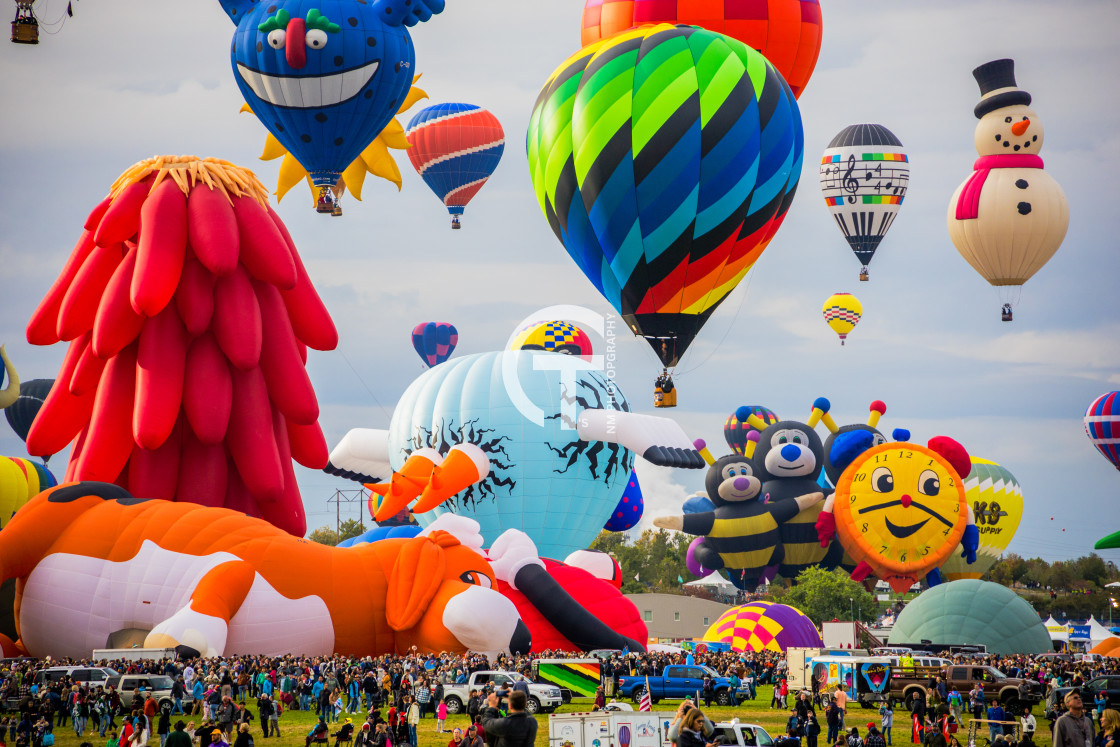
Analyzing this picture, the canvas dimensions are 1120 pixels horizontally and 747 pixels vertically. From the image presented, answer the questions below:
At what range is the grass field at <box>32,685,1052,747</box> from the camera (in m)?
16.3

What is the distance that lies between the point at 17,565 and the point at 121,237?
5.51m

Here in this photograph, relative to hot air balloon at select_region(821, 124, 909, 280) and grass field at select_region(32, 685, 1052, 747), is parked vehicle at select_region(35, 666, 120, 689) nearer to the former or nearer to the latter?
grass field at select_region(32, 685, 1052, 747)

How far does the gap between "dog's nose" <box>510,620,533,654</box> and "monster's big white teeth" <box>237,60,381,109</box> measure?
979 centimetres

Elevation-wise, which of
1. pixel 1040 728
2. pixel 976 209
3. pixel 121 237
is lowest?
pixel 1040 728

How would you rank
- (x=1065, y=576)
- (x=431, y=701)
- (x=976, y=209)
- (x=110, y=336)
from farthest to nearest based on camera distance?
(x=1065, y=576) < (x=976, y=209) < (x=110, y=336) < (x=431, y=701)

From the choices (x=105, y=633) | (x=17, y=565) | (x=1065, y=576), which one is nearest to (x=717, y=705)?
(x=105, y=633)

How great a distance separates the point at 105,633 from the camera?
2112cm

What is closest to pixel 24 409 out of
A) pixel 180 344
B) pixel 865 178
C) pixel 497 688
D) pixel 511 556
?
pixel 180 344

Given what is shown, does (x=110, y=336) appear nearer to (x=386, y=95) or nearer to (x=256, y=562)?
(x=256, y=562)

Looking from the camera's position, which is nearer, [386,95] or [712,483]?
[386,95]

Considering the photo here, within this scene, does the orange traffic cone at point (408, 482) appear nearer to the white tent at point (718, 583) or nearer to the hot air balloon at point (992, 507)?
the hot air balloon at point (992, 507)

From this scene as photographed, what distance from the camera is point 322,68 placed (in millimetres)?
24719

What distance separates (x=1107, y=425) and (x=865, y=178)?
36.3 ft

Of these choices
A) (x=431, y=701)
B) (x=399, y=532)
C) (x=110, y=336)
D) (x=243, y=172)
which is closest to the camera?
(x=431, y=701)
